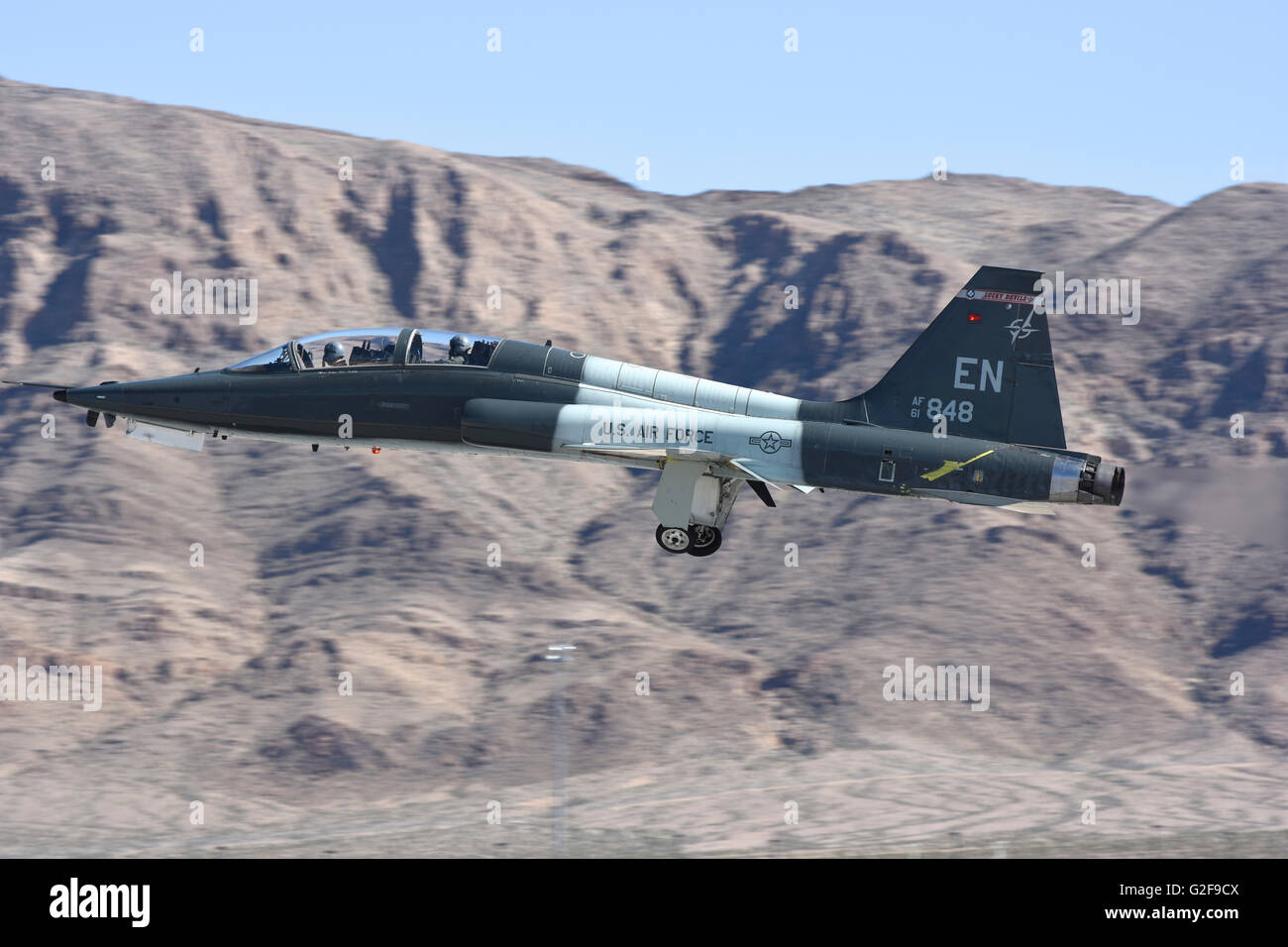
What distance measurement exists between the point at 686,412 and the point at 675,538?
85.0 inches

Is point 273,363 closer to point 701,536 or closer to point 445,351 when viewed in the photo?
point 445,351

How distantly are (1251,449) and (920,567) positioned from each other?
19.0 meters

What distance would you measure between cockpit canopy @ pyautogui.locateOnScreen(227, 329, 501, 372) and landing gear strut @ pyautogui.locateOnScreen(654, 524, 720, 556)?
440cm

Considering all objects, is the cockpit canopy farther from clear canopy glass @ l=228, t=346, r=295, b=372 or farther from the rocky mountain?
the rocky mountain

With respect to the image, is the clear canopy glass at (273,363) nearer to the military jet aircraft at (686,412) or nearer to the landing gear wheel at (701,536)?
the military jet aircraft at (686,412)

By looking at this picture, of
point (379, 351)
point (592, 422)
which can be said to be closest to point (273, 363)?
point (379, 351)

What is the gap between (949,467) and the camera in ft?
83.5

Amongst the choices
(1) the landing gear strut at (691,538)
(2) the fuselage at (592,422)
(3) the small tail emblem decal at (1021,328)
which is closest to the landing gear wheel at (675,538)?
(1) the landing gear strut at (691,538)

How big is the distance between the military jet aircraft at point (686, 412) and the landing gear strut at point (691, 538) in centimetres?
2

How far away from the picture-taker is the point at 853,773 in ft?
233

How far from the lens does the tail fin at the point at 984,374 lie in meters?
26.0

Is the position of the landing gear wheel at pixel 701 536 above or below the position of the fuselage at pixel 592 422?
below

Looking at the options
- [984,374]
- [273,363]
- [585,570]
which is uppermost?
[273,363]
